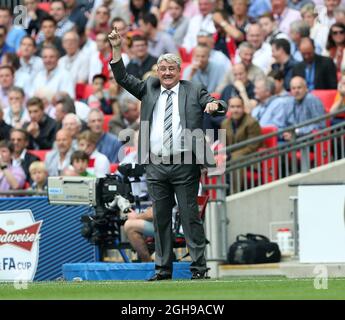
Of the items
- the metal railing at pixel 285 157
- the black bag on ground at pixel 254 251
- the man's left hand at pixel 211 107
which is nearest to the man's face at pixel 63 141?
the metal railing at pixel 285 157

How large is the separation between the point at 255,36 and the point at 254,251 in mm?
4961

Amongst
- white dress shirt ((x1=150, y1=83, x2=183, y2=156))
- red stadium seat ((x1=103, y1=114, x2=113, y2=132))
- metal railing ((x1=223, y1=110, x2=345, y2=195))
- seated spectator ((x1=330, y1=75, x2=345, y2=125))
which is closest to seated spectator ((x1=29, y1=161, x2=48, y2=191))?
red stadium seat ((x1=103, y1=114, x2=113, y2=132))

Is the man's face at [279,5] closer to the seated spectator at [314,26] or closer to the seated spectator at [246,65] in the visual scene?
the seated spectator at [314,26]

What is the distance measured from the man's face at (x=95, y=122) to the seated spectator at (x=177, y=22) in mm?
3263

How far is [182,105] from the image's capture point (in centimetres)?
1416

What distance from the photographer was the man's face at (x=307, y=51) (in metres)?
20.6

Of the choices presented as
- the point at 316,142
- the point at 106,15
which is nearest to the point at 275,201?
the point at 316,142

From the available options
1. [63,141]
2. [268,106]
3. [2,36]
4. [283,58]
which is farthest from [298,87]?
[2,36]

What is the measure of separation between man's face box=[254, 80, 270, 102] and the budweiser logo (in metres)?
5.00

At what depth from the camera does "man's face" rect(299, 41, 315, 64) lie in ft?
67.6

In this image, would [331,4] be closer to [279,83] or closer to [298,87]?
[279,83]

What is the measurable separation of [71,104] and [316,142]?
5.07 m

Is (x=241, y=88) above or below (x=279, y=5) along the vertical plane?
below
